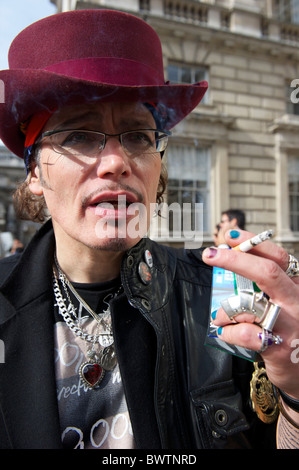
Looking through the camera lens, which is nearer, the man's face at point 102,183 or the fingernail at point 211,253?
the fingernail at point 211,253

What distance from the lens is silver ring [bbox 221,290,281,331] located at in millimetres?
544

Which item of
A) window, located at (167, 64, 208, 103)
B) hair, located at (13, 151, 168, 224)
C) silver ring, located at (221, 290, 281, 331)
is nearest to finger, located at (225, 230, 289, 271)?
silver ring, located at (221, 290, 281, 331)

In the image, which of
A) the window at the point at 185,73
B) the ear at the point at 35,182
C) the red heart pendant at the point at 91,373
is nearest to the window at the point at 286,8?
the window at the point at 185,73

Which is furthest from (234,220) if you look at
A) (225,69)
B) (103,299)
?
(103,299)

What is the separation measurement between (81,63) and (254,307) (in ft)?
3.08

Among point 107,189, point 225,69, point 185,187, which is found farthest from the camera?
point 225,69

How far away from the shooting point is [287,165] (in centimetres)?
260

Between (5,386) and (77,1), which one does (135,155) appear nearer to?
(77,1)

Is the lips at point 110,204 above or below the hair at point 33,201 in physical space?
below

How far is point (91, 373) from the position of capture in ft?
3.18

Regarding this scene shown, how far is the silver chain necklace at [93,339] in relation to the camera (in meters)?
0.97

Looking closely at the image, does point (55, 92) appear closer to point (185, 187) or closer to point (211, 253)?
point (211, 253)

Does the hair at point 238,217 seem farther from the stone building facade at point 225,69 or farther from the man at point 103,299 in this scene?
the man at point 103,299

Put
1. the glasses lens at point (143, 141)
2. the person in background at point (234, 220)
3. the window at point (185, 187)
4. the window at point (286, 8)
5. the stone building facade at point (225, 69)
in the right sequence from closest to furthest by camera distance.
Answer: the glasses lens at point (143, 141), the window at point (185, 187), the stone building facade at point (225, 69), the window at point (286, 8), the person in background at point (234, 220)
